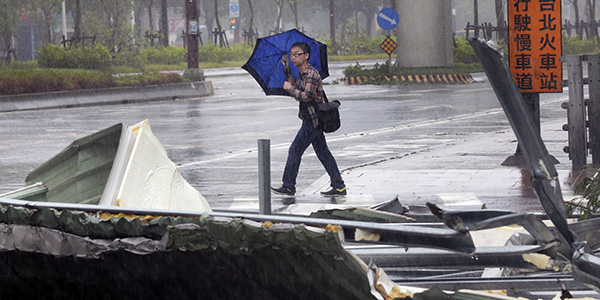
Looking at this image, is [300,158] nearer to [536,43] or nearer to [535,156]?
[536,43]

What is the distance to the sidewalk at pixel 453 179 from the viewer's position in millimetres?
10055

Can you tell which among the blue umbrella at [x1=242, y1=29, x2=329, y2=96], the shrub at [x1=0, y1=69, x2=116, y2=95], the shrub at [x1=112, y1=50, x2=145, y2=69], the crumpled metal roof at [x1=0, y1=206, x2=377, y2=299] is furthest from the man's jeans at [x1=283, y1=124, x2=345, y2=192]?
the shrub at [x1=112, y1=50, x2=145, y2=69]

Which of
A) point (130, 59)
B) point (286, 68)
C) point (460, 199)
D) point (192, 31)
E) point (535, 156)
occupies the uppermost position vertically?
point (192, 31)

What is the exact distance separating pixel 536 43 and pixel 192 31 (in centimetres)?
2376

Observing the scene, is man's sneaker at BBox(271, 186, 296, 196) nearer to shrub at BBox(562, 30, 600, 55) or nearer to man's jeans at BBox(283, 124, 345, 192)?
man's jeans at BBox(283, 124, 345, 192)

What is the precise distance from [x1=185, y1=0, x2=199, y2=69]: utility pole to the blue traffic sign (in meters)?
7.13

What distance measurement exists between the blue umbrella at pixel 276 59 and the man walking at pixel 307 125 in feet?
0.69

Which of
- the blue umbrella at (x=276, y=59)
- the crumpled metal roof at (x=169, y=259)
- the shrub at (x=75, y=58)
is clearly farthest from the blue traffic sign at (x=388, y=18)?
the crumpled metal roof at (x=169, y=259)

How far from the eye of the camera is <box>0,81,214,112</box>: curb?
27.4 metres

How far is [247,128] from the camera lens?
19734 mm

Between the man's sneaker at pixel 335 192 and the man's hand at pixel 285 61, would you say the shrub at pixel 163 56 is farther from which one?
the man's sneaker at pixel 335 192

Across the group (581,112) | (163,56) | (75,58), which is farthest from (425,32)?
(163,56)

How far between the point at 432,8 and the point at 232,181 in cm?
2673

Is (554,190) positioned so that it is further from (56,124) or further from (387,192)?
(56,124)
